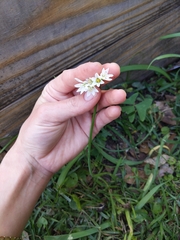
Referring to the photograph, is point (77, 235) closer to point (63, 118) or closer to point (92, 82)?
point (63, 118)

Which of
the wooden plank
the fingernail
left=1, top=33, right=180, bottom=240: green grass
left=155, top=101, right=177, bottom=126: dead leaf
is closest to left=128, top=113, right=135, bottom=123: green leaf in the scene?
left=1, top=33, right=180, bottom=240: green grass

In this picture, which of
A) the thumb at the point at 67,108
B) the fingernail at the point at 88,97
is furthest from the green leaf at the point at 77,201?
the fingernail at the point at 88,97

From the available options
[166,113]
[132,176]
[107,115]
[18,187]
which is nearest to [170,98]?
[166,113]

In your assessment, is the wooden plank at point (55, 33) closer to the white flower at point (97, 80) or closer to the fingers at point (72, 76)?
the fingers at point (72, 76)

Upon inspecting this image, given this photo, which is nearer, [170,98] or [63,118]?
[63,118]

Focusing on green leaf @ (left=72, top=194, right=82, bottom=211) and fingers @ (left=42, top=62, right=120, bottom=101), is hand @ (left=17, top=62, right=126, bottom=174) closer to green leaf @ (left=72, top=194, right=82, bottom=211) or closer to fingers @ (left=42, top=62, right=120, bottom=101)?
fingers @ (left=42, top=62, right=120, bottom=101)

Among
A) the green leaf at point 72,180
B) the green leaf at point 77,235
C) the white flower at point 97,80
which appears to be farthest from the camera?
the green leaf at point 72,180
